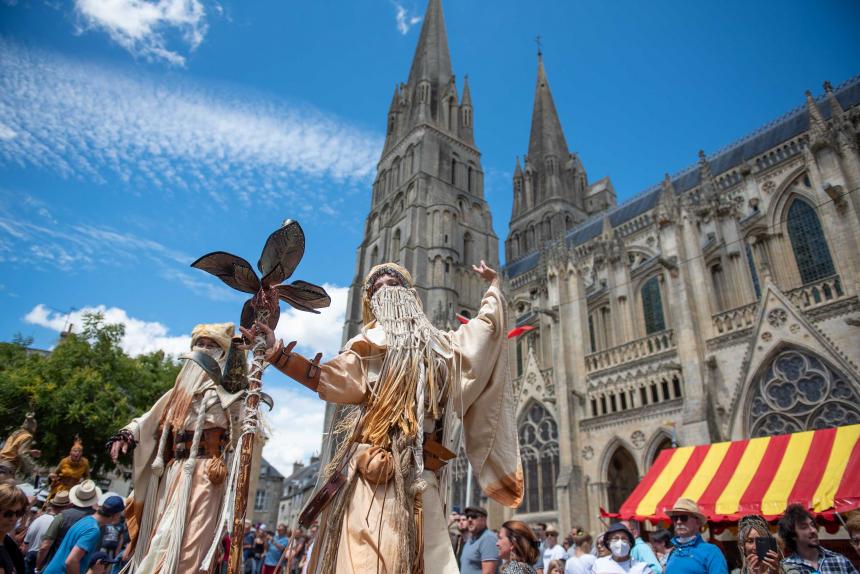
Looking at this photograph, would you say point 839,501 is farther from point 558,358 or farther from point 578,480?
point 558,358

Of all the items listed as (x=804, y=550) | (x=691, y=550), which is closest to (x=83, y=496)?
(x=691, y=550)

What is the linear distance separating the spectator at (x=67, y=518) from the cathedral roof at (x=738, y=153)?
24045 mm

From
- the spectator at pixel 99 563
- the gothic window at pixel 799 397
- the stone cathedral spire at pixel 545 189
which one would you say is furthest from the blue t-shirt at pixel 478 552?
the stone cathedral spire at pixel 545 189

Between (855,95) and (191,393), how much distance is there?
2716 centimetres

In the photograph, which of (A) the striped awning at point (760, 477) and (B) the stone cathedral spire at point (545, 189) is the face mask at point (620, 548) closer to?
(A) the striped awning at point (760, 477)

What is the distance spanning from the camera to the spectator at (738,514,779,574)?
3.74 meters

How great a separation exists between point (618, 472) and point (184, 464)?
17820 mm

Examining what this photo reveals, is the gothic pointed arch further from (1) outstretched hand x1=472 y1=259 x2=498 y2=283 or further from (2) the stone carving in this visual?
(1) outstretched hand x1=472 y1=259 x2=498 y2=283

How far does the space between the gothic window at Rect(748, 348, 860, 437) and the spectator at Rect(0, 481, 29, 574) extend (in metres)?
15.6

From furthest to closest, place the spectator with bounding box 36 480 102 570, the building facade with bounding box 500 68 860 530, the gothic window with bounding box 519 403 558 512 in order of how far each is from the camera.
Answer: the gothic window with bounding box 519 403 558 512 → the building facade with bounding box 500 68 860 530 → the spectator with bounding box 36 480 102 570

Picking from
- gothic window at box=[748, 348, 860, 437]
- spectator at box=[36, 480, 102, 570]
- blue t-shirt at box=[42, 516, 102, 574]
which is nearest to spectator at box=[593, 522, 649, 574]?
blue t-shirt at box=[42, 516, 102, 574]

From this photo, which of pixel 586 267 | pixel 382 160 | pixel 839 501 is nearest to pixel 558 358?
pixel 586 267

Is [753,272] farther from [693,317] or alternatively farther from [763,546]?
[763,546]

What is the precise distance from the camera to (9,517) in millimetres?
2570
